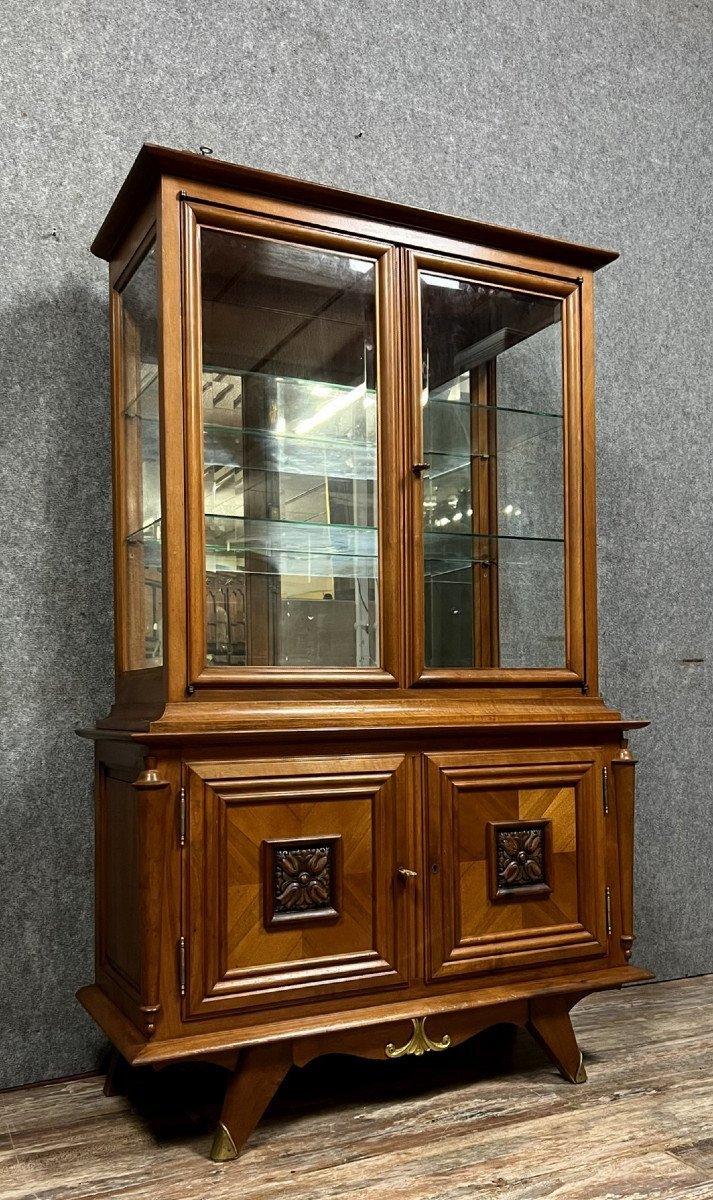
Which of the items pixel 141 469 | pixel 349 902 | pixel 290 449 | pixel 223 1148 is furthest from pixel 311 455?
pixel 223 1148

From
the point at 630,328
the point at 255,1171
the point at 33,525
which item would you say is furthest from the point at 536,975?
the point at 630,328

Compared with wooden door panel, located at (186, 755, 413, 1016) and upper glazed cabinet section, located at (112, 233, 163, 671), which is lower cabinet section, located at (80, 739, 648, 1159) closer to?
wooden door panel, located at (186, 755, 413, 1016)

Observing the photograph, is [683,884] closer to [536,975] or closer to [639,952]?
[639,952]

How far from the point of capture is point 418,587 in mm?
1633

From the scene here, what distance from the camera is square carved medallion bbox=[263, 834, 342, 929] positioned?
1.46m

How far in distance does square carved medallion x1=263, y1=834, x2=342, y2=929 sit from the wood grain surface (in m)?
0.33

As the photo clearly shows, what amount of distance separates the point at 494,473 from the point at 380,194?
76 centimetres

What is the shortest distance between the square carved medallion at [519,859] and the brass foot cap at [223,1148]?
1.76ft

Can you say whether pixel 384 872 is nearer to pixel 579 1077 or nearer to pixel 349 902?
pixel 349 902

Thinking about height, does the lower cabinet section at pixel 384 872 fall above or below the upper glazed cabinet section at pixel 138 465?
below

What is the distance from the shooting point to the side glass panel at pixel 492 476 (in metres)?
1.69

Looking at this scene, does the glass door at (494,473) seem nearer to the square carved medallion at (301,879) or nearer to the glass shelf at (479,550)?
the glass shelf at (479,550)

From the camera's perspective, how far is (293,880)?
4.84 feet

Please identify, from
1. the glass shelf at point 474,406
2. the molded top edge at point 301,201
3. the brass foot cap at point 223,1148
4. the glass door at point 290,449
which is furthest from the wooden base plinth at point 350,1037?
the molded top edge at point 301,201
